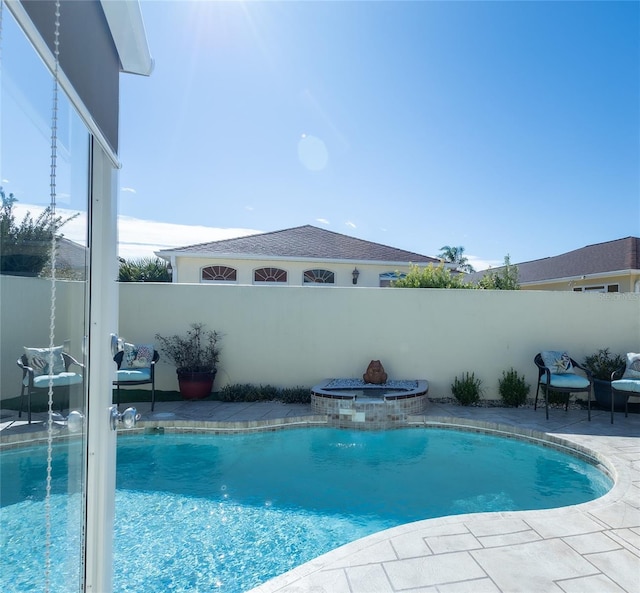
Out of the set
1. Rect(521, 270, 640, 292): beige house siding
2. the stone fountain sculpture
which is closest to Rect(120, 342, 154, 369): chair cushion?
the stone fountain sculpture

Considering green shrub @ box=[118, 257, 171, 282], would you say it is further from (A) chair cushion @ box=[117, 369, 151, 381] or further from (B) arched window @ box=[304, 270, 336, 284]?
(A) chair cushion @ box=[117, 369, 151, 381]

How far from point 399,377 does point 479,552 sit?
6053 millimetres

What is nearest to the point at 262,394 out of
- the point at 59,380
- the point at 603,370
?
the point at 603,370

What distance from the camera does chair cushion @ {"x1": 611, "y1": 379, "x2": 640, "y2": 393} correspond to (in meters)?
7.32

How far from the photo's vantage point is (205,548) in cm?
412

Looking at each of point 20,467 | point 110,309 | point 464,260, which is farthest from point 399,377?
point 464,260

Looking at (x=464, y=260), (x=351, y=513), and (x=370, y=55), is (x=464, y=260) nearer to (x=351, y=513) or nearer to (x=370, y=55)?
(x=370, y=55)

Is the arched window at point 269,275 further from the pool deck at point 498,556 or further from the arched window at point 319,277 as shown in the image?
the pool deck at point 498,556

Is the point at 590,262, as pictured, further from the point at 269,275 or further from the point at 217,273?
the point at 217,273

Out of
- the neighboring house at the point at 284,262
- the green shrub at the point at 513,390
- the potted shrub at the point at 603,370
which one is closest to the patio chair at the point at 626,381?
the potted shrub at the point at 603,370

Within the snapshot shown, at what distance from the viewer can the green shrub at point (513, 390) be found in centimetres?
869

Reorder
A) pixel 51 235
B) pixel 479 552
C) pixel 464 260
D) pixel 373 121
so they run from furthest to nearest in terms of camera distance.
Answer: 1. pixel 464 260
2. pixel 373 121
3. pixel 479 552
4. pixel 51 235

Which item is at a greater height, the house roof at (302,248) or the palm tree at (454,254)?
the palm tree at (454,254)

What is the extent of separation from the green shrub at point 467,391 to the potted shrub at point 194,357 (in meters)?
5.22
